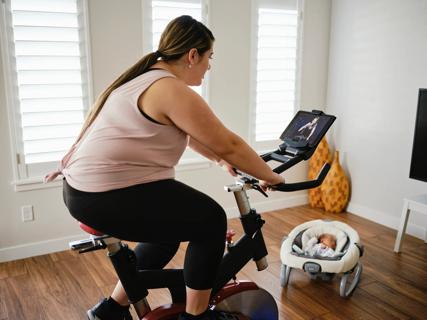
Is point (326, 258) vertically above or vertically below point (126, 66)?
below

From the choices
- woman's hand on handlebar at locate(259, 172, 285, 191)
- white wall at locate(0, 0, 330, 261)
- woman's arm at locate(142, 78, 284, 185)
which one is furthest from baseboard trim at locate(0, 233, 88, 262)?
woman's arm at locate(142, 78, 284, 185)

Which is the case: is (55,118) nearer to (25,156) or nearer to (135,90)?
(25,156)

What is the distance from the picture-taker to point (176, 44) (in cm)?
142

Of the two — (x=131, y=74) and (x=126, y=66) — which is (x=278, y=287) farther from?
(x=126, y=66)

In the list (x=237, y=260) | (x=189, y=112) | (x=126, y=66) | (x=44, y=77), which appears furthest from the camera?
(x=126, y=66)

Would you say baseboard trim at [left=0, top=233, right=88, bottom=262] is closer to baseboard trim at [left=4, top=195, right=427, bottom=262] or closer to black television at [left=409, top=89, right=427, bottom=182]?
baseboard trim at [left=4, top=195, right=427, bottom=262]

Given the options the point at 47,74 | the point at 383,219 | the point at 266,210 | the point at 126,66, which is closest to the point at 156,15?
the point at 126,66

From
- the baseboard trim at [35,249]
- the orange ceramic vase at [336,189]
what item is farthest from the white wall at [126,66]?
the orange ceramic vase at [336,189]

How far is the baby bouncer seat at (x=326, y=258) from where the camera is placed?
2.41 metres

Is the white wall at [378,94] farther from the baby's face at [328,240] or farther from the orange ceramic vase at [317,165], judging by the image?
the baby's face at [328,240]

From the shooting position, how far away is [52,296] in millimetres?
2457

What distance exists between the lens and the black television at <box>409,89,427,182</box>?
291 cm

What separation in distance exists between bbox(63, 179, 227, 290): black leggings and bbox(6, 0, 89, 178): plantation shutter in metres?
1.53

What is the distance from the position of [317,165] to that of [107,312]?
2.73m
